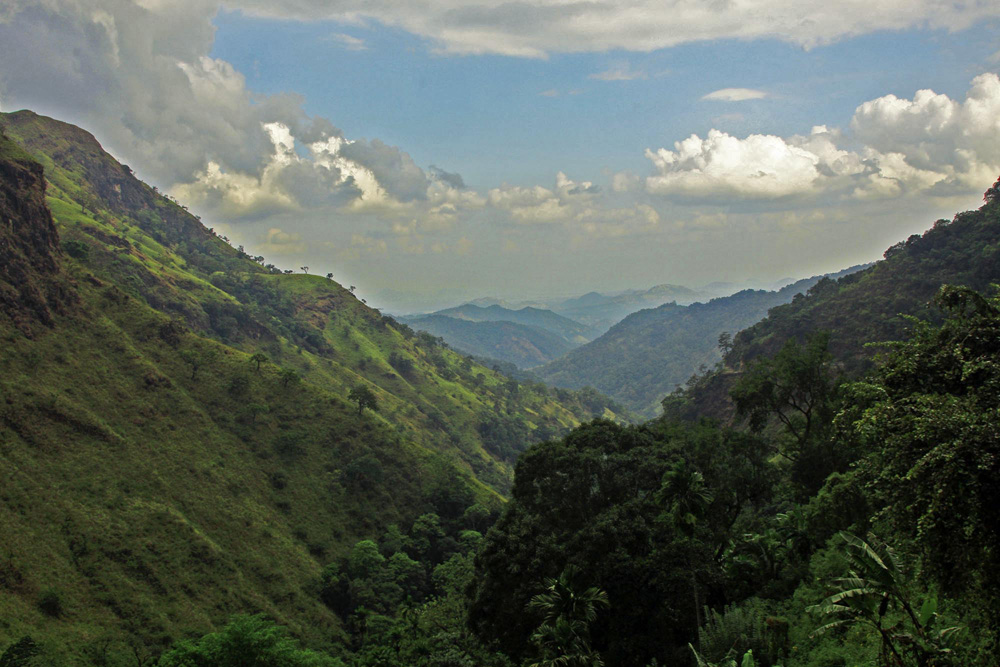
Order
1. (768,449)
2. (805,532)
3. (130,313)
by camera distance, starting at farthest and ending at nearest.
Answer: (130,313)
(768,449)
(805,532)

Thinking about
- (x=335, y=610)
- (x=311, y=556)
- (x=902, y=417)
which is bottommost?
(x=335, y=610)

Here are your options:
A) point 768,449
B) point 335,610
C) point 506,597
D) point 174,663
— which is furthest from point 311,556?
point 768,449

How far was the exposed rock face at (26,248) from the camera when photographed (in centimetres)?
6131

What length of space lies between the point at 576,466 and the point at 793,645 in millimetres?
15631

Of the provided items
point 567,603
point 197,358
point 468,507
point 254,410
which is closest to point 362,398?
point 254,410

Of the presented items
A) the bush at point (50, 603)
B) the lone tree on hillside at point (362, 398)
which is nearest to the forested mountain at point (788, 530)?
the bush at point (50, 603)

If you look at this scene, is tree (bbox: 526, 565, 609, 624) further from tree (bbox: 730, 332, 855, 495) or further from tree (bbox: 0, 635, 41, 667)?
tree (bbox: 0, 635, 41, 667)

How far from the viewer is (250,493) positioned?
65000 millimetres

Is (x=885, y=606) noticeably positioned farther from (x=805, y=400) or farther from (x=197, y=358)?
(x=197, y=358)

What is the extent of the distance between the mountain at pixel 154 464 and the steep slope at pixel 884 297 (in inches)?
1851

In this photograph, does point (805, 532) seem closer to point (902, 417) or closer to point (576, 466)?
point (576, 466)

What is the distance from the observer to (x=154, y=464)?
59656 mm

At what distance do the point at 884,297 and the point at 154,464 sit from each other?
4174 inches

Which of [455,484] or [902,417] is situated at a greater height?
[902,417]
